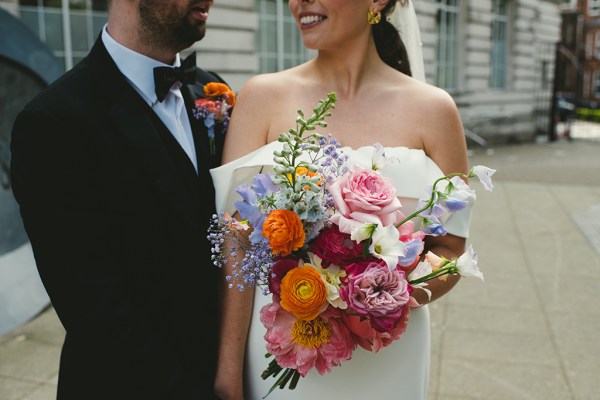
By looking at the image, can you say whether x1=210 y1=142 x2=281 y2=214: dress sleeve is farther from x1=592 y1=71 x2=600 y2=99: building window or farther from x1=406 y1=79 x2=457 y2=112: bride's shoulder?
x1=592 y1=71 x2=600 y2=99: building window

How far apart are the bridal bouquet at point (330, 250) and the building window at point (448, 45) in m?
16.7

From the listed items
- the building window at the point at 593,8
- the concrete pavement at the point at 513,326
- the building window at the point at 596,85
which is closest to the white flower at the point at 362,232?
the concrete pavement at the point at 513,326

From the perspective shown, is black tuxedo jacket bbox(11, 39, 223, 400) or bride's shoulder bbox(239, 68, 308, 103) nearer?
black tuxedo jacket bbox(11, 39, 223, 400)

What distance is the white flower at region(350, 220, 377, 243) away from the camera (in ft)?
4.90

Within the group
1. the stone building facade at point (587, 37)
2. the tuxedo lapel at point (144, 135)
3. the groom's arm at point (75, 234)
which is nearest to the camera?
the groom's arm at point (75, 234)

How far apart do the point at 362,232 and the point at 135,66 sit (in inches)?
41.9

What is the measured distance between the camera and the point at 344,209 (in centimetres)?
154

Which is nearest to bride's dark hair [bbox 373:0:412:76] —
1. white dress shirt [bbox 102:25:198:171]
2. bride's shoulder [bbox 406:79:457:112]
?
bride's shoulder [bbox 406:79:457:112]

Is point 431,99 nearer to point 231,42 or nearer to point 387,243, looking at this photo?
point 387,243

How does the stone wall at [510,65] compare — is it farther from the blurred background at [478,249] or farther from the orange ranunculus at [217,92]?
the orange ranunculus at [217,92]

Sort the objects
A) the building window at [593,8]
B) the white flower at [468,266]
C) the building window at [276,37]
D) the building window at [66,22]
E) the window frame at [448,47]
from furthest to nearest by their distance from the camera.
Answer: the building window at [593,8] → the window frame at [448,47] → the building window at [276,37] → the building window at [66,22] → the white flower at [468,266]

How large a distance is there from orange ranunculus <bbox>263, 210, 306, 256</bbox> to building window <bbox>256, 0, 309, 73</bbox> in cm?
1086

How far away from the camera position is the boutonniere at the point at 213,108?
2178 millimetres

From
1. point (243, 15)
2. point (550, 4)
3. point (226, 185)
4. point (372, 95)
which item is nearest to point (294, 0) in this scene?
point (372, 95)
